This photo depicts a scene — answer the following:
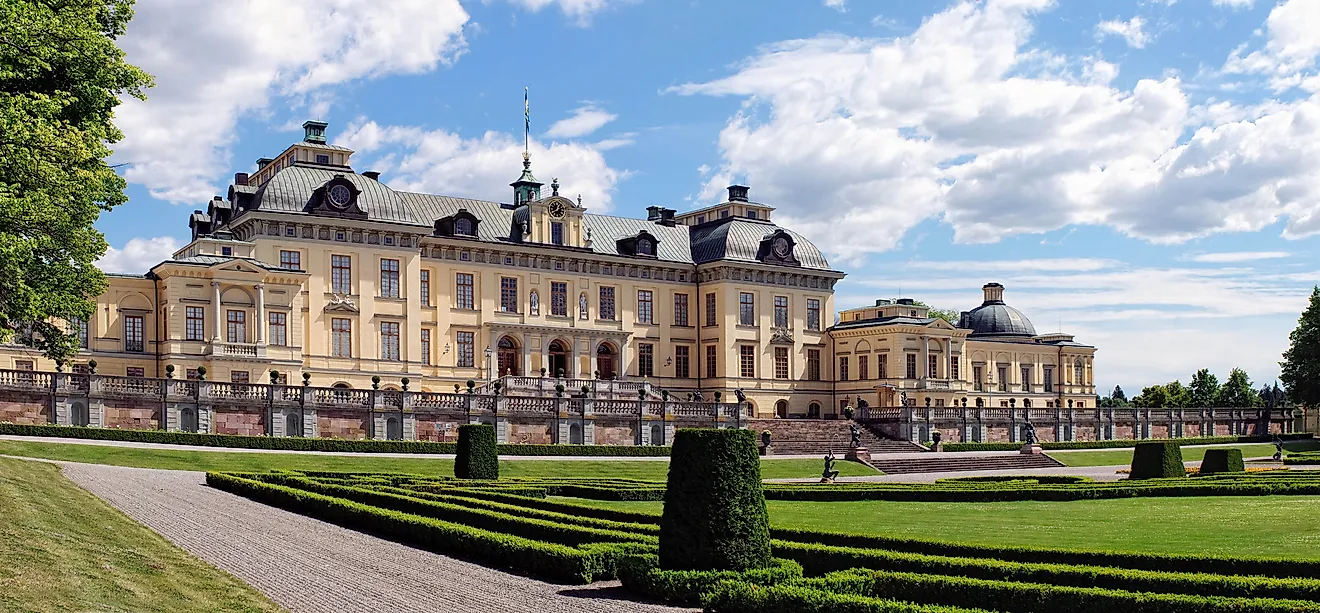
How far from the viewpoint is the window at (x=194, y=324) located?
53.7 meters

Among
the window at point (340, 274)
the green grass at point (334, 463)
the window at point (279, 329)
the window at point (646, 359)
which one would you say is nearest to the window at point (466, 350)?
the window at point (340, 274)

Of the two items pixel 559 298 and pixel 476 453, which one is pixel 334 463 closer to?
pixel 476 453

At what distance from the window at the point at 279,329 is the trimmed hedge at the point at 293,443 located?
39.8 ft

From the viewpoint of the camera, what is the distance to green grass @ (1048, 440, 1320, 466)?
58.5 metres

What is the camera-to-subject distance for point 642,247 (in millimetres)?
71625

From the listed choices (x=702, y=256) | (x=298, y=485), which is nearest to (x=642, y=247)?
(x=702, y=256)

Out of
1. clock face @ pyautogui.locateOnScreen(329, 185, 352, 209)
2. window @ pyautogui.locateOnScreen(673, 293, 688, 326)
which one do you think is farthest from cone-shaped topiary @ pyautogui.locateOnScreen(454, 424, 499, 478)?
window @ pyautogui.locateOnScreen(673, 293, 688, 326)

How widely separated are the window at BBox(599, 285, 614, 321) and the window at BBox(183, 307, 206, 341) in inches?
865

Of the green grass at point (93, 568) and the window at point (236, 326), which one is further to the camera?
the window at point (236, 326)

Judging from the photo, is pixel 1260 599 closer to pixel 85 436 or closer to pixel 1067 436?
pixel 85 436

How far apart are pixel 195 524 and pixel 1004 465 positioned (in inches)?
1536

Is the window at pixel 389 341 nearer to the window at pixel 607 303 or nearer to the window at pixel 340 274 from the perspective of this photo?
the window at pixel 340 274

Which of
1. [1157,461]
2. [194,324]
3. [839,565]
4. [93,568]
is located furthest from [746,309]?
[93,568]

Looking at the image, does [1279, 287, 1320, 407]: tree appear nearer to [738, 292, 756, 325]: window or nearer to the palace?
the palace
